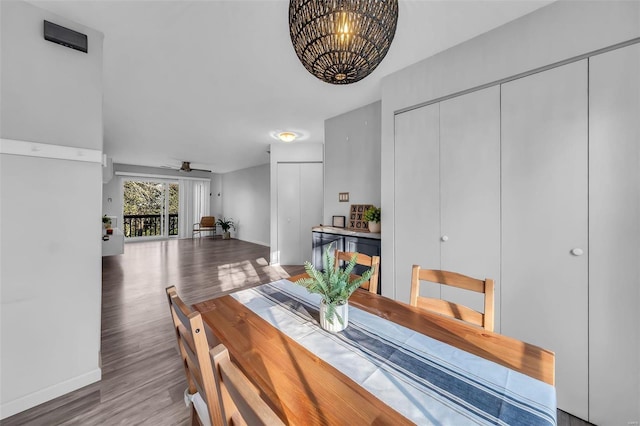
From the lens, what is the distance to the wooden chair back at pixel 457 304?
1.14 m

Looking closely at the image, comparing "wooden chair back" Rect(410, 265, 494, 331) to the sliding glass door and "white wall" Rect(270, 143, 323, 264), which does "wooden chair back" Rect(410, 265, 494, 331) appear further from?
the sliding glass door

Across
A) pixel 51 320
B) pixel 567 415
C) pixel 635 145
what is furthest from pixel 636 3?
pixel 51 320

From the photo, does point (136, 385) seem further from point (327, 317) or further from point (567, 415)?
point (567, 415)

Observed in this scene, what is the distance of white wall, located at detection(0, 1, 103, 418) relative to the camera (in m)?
1.49

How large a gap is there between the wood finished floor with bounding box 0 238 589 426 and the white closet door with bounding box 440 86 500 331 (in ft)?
3.35

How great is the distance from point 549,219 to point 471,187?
20.4 inches

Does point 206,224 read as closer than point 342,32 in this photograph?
No

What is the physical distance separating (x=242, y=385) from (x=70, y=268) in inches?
79.7

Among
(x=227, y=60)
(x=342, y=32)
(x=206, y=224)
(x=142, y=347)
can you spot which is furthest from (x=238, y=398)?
(x=206, y=224)

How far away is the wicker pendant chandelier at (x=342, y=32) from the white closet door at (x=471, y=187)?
1.30 meters

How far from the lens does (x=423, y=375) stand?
774 millimetres

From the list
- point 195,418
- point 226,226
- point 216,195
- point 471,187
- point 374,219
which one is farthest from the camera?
point 216,195

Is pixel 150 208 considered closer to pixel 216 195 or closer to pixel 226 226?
pixel 216 195

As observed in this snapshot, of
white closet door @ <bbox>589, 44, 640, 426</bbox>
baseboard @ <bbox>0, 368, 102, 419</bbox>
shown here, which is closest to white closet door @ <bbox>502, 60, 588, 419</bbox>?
white closet door @ <bbox>589, 44, 640, 426</bbox>
